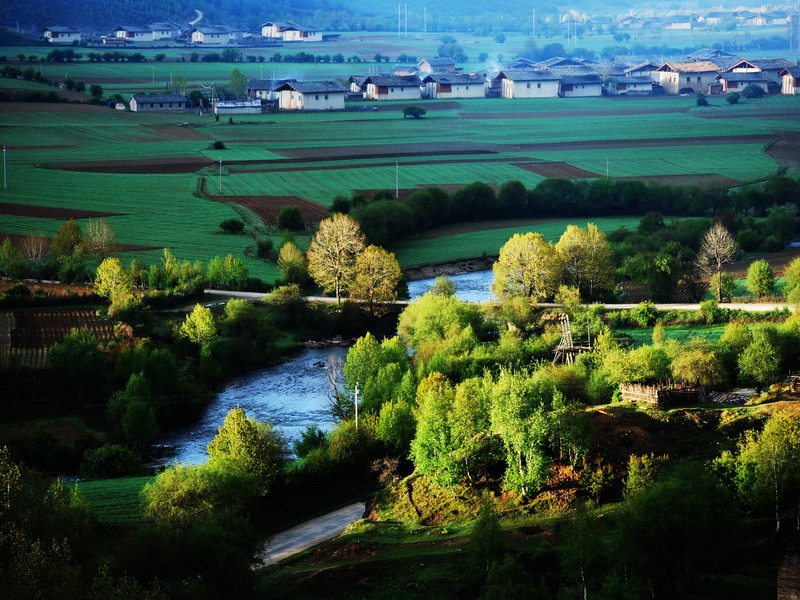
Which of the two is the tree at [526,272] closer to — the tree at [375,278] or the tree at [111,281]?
the tree at [375,278]

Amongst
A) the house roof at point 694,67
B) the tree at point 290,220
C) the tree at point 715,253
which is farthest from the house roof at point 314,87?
the tree at point 715,253

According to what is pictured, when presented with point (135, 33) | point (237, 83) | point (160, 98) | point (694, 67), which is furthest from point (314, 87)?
point (135, 33)

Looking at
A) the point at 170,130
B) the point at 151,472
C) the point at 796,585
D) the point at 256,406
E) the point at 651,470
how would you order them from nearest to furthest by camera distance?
the point at 796,585
the point at 651,470
the point at 151,472
the point at 256,406
the point at 170,130

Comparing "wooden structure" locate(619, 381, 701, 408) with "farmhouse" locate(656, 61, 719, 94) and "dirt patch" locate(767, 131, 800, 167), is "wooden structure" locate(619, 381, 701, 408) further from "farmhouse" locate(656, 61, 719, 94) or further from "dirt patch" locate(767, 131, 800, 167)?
"farmhouse" locate(656, 61, 719, 94)

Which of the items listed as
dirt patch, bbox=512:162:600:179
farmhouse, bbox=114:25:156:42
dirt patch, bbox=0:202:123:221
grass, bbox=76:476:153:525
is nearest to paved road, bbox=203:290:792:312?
dirt patch, bbox=0:202:123:221

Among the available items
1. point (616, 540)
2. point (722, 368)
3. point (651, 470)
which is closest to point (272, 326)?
point (722, 368)

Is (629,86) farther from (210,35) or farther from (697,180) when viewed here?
(210,35)

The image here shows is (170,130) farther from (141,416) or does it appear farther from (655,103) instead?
(141,416)

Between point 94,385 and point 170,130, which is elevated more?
point 170,130
